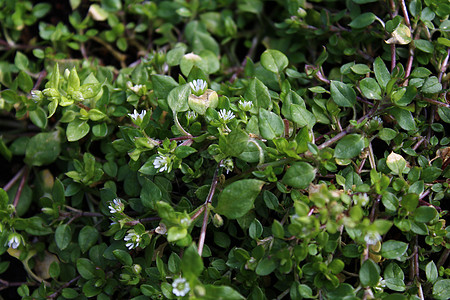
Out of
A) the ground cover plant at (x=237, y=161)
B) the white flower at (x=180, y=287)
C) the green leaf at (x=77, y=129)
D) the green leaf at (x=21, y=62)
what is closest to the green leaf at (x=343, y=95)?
the ground cover plant at (x=237, y=161)

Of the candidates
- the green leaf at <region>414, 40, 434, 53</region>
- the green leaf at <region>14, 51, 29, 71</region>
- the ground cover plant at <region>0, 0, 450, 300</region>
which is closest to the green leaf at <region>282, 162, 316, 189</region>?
the ground cover plant at <region>0, 0, 450, 300</region>

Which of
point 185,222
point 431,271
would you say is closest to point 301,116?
point 185,222

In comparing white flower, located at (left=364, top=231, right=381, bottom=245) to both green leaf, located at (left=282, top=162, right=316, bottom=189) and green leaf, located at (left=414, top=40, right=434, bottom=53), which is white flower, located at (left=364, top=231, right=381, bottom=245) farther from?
green leaf, located at (left=414, top=40, right=434, bottom=53)

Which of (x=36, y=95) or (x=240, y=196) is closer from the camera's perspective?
(x=240, y=196)

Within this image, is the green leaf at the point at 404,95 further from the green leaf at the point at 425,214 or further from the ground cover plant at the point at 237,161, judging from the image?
the green leaf at the point at 425,214

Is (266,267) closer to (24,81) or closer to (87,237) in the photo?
(87,237)

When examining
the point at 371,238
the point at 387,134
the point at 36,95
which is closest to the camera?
the point at 371,238
